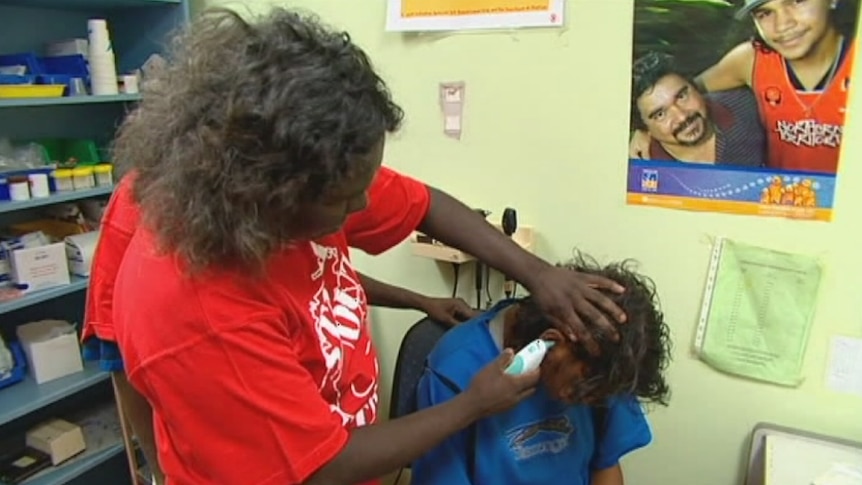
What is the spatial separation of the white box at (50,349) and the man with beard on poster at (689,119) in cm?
156

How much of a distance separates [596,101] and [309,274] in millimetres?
792

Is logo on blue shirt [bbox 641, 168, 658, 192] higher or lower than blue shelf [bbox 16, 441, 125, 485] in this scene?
higher

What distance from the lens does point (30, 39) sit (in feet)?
5.94

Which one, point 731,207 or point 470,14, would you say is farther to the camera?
point 470,14

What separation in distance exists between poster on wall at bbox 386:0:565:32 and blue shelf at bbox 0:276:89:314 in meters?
1.06

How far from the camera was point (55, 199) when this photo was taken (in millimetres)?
1670

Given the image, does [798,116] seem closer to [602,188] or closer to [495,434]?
[602,188]

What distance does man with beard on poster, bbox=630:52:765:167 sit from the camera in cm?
125

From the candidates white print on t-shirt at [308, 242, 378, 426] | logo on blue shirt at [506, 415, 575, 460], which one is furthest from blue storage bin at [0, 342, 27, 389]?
logo on blue shirt at [506, 415, 575, 460]

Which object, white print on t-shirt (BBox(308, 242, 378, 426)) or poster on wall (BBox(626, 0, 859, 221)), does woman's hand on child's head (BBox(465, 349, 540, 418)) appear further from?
poster on wall (BBox(626, 0, 859, 221))

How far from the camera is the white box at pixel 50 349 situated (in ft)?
5.76

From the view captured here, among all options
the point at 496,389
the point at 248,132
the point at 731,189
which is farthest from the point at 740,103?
the point at 248,132

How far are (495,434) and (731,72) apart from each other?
0.79m

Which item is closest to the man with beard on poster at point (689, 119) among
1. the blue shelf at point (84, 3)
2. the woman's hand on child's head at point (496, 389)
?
the woman's hand on child's head at point (496, 389)
